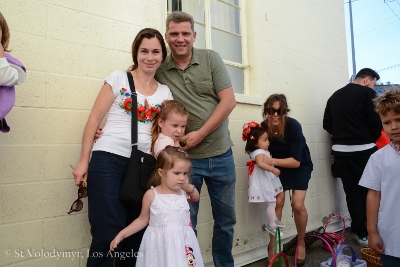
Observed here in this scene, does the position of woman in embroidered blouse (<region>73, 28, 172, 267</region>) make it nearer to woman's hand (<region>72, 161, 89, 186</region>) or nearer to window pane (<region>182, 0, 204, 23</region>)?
woman's hand (<region>72, 161, 89, 186</region>)

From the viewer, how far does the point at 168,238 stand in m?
2.09

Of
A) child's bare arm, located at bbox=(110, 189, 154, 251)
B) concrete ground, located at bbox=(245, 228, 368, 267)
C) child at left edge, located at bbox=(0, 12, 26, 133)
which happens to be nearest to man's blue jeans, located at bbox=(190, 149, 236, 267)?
child's bare arm, located at bbox=(110, 189, 154, 251)

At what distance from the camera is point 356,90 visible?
454 centimetres

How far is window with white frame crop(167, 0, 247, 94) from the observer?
3877 millimetres

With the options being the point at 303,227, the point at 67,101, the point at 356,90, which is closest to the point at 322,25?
the point at 356,90

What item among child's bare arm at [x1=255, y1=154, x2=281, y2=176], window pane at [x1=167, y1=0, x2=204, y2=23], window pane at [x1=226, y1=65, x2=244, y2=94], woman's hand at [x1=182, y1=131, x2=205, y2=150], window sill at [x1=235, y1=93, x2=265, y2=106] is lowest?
child's bare arm at [x1=255, y1=154, x2=281, y2=176]

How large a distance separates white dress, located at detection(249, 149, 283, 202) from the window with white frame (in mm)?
1074

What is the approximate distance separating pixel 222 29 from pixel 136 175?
8.40ft

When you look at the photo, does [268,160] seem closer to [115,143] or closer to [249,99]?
[249,99]

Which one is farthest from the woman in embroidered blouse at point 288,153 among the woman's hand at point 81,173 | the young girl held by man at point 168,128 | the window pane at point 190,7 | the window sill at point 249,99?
the woman's hand at point 81,173

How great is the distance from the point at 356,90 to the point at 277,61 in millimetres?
1101

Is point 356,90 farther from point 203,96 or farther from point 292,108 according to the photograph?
point 203,96

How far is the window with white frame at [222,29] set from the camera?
12.7 feet

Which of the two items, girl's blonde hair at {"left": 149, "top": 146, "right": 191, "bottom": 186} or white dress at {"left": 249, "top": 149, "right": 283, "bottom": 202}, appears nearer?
girl's blonde hair at {"left": 149, "top": 146, "right": 191, "bottom": 186}
